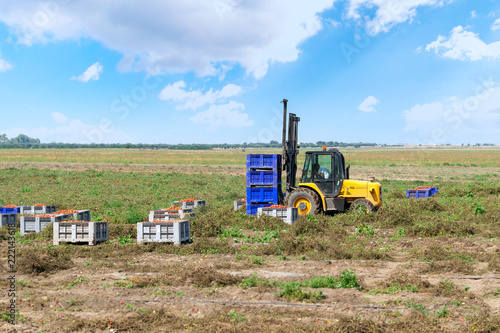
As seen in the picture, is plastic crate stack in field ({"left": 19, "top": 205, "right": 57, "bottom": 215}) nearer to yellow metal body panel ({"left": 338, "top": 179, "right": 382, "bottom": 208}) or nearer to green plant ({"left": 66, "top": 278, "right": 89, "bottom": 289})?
green plant ({"left": 66, "top": 278, "right": 89, "bottom": 289})

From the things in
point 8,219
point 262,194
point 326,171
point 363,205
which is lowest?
point 8,219

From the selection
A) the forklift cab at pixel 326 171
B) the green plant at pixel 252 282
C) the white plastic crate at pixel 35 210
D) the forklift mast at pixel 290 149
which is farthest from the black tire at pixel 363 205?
the white plastic crate at pixel 35 210

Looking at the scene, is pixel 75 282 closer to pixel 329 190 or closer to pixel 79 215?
pixel 79 215

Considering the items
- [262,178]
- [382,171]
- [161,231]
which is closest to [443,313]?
[161,231]

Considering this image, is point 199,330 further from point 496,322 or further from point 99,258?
point 99,258

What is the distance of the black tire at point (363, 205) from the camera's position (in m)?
18.7

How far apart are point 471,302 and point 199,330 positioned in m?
5.08

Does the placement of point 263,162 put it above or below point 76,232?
above

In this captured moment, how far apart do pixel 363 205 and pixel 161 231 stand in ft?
29.0

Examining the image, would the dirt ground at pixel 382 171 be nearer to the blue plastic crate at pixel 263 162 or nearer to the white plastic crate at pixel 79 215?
the blue plastic crate at pixel 263 162

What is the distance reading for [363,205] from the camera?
61.9 ft

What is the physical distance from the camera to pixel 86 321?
7691mm

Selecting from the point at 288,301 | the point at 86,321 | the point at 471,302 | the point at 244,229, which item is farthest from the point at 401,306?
the point at 244,229

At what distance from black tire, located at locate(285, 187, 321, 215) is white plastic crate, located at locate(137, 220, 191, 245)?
6.43 meters
